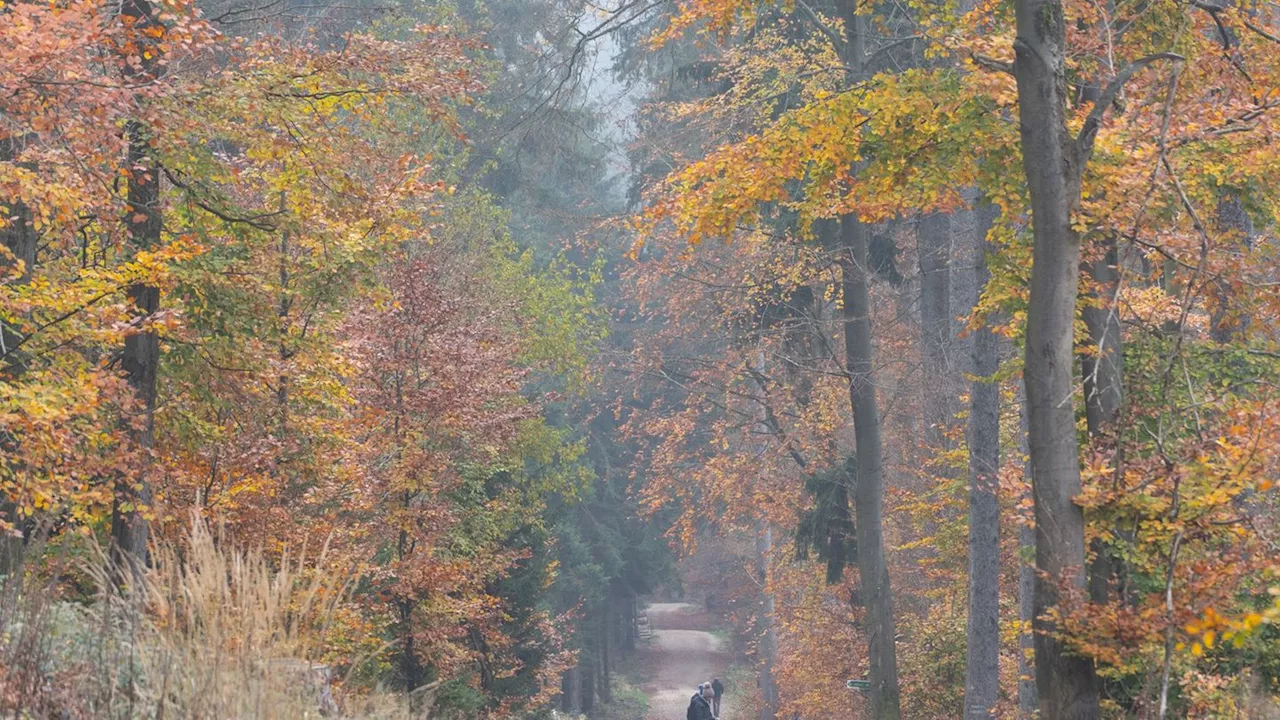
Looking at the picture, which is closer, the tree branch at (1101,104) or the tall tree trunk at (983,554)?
the tree branch at (1101,104)

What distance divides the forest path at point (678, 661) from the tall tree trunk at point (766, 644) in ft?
25.5

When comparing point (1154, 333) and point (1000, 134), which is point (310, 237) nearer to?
point (1000, 134)

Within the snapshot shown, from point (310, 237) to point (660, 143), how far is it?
12.1m

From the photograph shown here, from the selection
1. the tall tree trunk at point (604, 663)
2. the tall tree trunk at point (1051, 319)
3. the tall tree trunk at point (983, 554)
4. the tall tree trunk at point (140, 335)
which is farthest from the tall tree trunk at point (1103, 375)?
the tall tree trunk at point (604, 663)

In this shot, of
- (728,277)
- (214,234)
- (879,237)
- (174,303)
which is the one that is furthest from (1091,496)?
(728,277)

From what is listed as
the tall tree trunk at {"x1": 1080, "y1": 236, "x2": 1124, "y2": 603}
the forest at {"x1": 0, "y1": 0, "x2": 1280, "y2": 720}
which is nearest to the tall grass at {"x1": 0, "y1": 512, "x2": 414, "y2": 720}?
the forest at {"x1": 0, "y1": 0, "x2": 1280, "y2": 720}

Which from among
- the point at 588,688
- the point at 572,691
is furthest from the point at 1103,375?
the point at 588,688

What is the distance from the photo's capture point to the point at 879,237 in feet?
63.4

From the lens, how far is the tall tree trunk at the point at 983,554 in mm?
13625

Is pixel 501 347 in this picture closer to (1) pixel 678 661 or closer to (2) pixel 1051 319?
(2) pixel 1051 319

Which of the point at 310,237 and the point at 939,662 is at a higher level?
the point at 310,237

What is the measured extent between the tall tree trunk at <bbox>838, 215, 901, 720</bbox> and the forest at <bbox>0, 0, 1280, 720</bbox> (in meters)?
0.05

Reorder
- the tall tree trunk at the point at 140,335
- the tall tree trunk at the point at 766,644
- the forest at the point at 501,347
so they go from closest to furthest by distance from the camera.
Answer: the forest at the point at 501,347
the tall tree trunk at the point at 140,335
the tall tree trunk at the point at 766,644

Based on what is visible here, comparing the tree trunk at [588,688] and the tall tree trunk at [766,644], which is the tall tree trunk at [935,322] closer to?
the tall tree trunk at [766,644]
